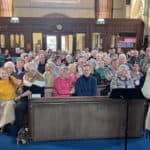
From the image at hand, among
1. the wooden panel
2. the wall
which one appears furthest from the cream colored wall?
the wooden panel

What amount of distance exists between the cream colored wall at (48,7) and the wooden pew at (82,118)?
58.7 ft

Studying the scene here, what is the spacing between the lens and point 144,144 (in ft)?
20.0

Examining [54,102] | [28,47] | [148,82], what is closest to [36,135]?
[54,102]

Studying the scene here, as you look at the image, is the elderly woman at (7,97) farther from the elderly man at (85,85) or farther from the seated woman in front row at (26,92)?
the elderly man at (85,85)

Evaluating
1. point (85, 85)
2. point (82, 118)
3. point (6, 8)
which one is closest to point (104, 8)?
point (6, 8)

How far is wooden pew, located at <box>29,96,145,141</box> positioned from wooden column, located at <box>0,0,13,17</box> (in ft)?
55.4

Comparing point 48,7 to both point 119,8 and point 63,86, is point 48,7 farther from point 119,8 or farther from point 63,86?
point 63,86

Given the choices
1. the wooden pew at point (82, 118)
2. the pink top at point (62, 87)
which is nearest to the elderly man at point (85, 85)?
the pink top at point (62, 87)

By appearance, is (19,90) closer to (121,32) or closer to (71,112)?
(71,112)

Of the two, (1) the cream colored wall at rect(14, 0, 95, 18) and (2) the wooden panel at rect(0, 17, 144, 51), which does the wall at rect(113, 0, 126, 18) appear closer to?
(1) the cream colored wall at rect(14, 0, 95, 18)

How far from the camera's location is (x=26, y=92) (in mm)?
6625

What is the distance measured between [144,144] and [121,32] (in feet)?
44.8

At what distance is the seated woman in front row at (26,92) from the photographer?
655cm

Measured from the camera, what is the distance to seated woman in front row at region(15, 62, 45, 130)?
6.55 meters
